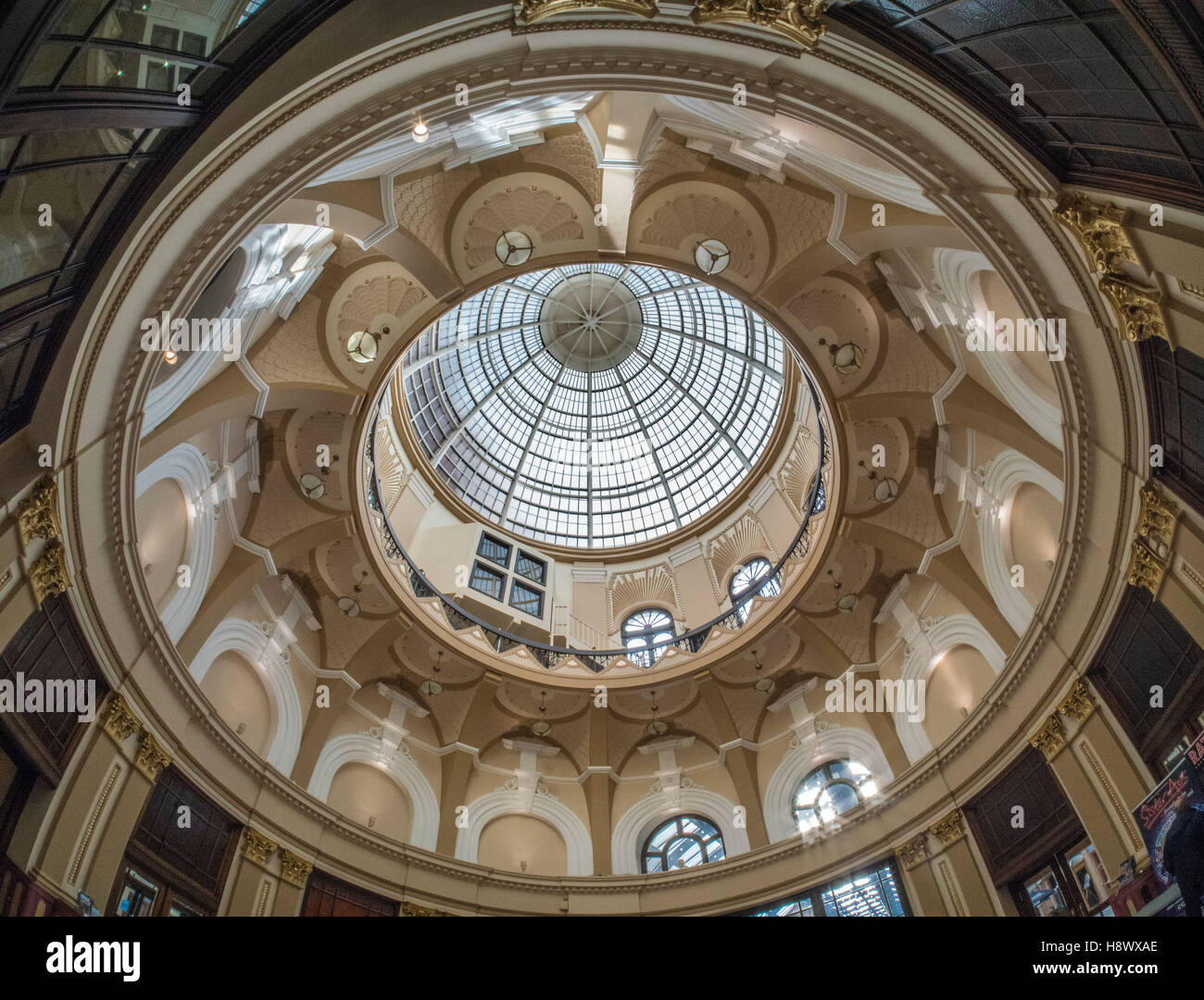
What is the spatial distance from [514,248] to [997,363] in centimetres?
982

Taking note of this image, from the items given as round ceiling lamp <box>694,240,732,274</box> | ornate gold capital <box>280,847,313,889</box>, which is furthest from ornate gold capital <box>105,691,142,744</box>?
round ceiling lamp <box>694,240,732,274</box>

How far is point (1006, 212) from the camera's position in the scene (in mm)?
10516

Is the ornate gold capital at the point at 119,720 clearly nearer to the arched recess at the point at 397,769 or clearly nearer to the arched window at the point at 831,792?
the arched recess at the point at 397,769

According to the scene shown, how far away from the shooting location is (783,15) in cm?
915

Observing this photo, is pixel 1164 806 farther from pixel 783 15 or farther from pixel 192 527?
pixel 192 527

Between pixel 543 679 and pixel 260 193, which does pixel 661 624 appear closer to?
pixel 543 679

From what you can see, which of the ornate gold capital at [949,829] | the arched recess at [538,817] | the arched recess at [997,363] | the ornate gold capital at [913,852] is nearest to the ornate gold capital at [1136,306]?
the arched recess at [997,363]

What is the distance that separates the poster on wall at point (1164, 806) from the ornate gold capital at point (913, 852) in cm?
558

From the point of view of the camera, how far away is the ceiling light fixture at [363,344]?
56.2 feet

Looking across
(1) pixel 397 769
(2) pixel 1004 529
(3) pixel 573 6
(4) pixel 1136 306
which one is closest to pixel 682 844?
(1) pixel 397 769

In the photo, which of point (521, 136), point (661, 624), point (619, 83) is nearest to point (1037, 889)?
point (661, 624)

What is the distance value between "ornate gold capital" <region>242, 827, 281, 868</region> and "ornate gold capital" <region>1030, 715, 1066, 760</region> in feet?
48.1

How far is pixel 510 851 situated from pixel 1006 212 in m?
17.9

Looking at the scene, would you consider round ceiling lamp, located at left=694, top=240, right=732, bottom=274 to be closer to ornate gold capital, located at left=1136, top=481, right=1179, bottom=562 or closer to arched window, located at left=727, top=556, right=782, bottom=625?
arched window, located at left=727, top=556, right=782, bottom=625
